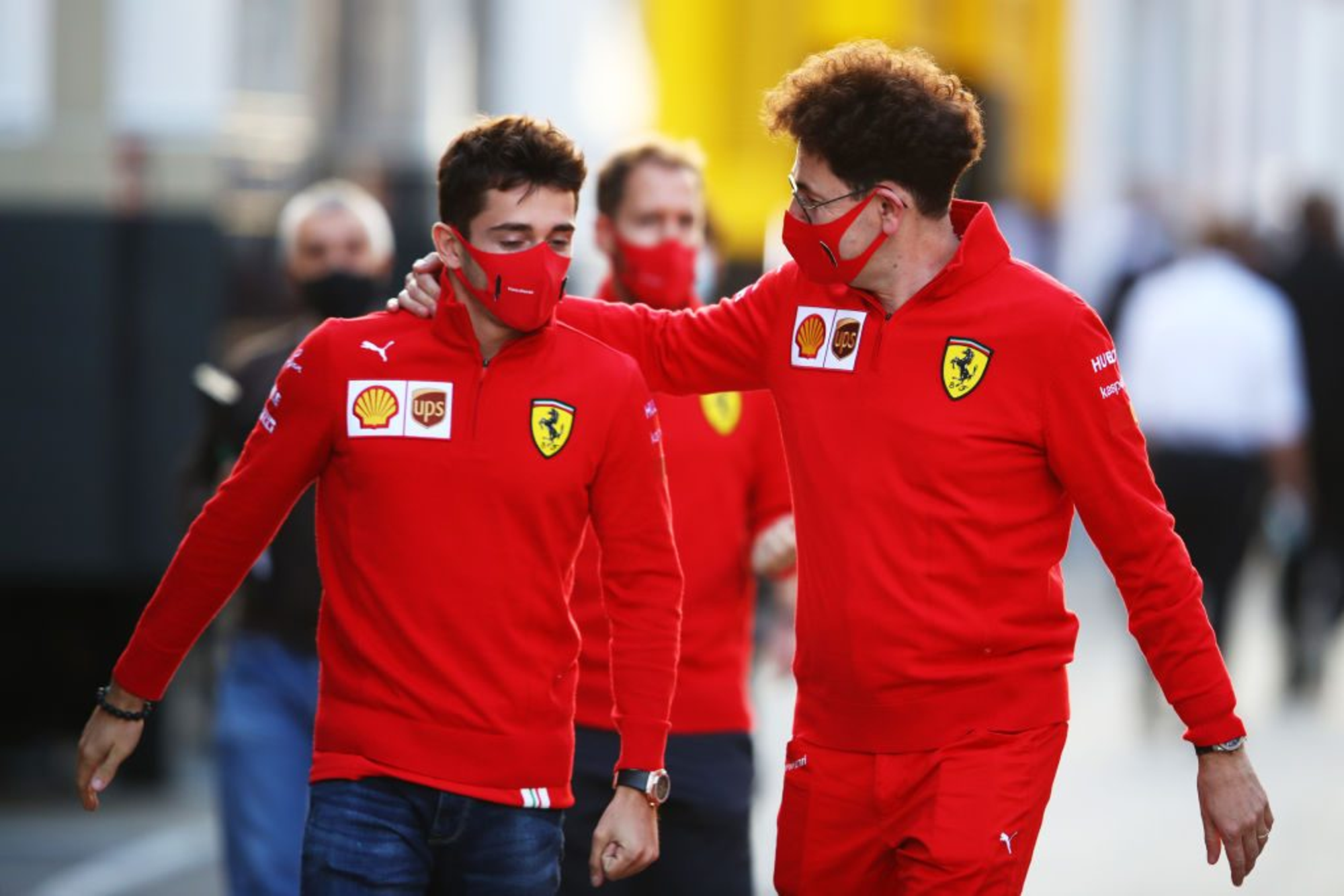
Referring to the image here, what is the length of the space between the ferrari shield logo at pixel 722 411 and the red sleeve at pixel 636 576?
3.47ft

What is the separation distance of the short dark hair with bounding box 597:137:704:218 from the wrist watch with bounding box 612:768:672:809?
5.56 ft

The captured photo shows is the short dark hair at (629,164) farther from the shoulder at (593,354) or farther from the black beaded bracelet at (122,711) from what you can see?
the black beaded bracelet at (122,711)

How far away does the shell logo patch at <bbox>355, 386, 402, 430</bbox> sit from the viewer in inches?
172

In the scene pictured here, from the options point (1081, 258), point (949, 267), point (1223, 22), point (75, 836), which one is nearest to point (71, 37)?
point (75, 836)

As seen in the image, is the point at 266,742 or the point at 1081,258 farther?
the point at 1081,258

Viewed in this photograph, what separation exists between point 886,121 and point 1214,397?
7494 mm

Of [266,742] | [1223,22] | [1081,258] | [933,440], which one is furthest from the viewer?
[1223,22]

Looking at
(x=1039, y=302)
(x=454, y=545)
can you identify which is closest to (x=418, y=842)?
(x=454, y=545)

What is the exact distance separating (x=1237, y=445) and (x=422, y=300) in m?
7.81

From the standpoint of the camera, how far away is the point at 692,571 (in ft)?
17.9

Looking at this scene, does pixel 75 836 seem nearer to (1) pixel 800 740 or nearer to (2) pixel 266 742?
(2) pixel 266 742

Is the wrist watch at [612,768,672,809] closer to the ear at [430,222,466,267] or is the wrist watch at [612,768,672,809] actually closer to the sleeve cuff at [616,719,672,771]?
the sleeve cuff at [616,719,672,771]

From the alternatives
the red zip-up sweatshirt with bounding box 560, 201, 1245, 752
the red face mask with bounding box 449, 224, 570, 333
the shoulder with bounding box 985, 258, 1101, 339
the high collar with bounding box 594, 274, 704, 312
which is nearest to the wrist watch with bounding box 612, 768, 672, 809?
the red zip-up sweatshirt with bounding box 560, 201, 1245, 752

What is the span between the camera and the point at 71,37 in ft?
32.3
